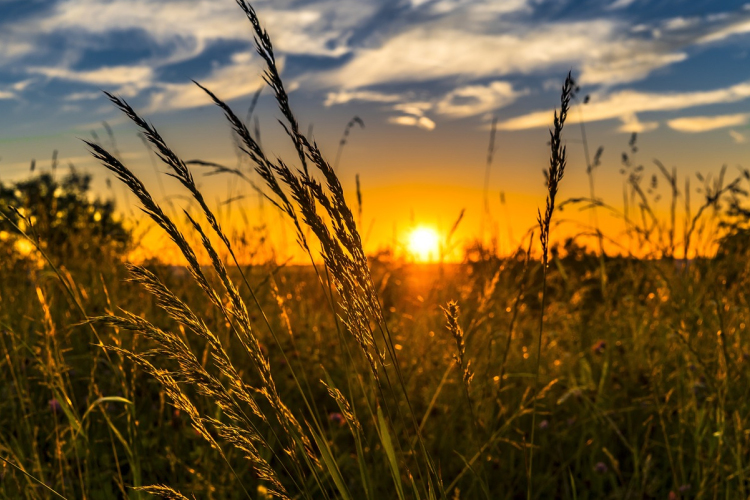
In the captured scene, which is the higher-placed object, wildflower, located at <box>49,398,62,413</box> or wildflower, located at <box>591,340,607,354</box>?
wildflower, located at <box>591,340,607,354</box>

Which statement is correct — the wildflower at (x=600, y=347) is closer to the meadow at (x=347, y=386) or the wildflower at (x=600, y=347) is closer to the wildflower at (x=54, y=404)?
the meadow at (x=347, y=386)

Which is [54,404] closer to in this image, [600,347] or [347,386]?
[347,386]

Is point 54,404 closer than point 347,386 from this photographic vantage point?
Yes

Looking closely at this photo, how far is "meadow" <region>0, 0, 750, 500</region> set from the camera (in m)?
1.09

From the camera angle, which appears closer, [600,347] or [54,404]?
[54,404]

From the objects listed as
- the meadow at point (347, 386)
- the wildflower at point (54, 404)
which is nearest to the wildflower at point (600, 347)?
the meadow at point (347, 386)

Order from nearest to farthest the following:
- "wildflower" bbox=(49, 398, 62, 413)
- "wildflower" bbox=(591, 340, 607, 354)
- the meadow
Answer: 1. the meadow
2. "wildflower" bbox=(49, 398, 62, 413)
3. "wildflower" bbox=(591, 340, 607, 354)

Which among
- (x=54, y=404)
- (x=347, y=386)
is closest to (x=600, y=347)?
(x=347, y=386)

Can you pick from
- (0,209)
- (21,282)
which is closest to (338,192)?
(0,209)

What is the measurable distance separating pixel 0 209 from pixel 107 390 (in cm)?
193

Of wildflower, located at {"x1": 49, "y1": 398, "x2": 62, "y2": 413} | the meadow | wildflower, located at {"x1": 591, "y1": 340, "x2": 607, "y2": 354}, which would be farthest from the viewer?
wildflower, located at {"x1": 591, "y1": 340, "x2": 607, "y2": 354}

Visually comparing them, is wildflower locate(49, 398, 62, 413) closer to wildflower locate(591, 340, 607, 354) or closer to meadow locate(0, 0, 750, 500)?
meadow locate(0, 0, 750, 500)

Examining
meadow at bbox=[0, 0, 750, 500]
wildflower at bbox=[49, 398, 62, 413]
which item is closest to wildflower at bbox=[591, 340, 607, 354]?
meadow at bbox=[0, 0, 750, 500]

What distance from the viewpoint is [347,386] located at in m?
3.26
